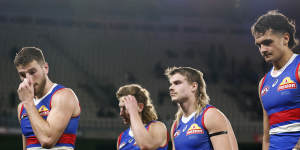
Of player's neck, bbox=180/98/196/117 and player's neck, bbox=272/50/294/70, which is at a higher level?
player's neck, bbox=272/50/294/70

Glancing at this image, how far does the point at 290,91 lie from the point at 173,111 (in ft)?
40.7

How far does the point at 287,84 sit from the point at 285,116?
0.87 ft

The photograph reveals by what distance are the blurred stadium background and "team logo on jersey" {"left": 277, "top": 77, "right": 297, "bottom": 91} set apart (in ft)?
38.7

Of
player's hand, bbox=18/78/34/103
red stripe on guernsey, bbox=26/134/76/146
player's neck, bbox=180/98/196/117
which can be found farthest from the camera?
player's neck, bbox=180/98/196/117

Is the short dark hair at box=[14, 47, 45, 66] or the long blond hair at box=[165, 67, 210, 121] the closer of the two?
the short dark hair at box=[14, 47, 45, 66]

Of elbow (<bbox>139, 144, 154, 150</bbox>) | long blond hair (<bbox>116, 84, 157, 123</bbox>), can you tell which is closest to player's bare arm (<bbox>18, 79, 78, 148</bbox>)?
elbow (<bbox>139, 144, 154, 150</bbox>)

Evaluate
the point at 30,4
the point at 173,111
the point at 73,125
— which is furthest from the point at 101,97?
the point at 73,125

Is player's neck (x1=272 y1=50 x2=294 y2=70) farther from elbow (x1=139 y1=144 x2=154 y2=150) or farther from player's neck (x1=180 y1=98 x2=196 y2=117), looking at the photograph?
elbow (x1=139 y1=144 x2=154 y2=150)

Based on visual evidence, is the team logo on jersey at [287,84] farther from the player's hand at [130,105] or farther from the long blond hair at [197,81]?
the player's hand at [130,105]

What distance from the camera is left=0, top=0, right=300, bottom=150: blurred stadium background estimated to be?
617 inches

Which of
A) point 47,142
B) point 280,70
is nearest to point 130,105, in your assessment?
point 47,142

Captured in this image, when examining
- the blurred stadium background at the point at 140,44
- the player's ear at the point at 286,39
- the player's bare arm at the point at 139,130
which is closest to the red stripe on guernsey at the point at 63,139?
the player's bare arm at the point at 139,130

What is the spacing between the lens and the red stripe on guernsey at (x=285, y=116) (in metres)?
3.00

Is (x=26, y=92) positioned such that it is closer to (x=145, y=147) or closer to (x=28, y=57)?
(x=28, y=57)
